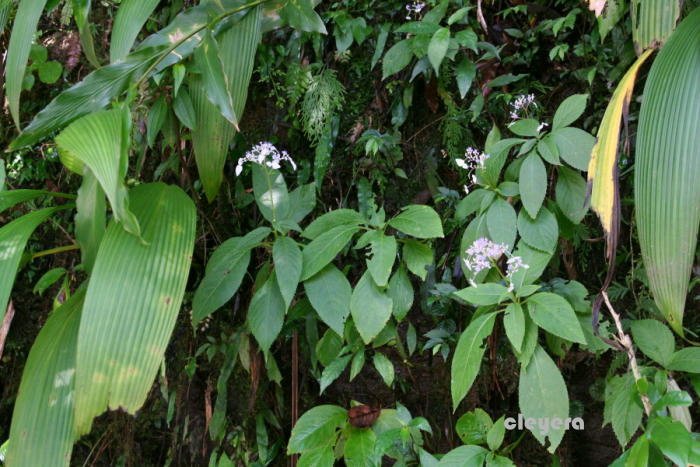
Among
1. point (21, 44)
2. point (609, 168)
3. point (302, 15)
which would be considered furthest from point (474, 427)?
A: point (21, 44)

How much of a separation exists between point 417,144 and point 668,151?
74 centimetres

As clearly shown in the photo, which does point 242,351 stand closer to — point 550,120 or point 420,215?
point 420,215

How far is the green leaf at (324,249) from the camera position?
112cm

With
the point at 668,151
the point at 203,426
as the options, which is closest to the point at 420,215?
the point at 668,151

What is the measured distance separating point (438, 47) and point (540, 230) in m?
0.43

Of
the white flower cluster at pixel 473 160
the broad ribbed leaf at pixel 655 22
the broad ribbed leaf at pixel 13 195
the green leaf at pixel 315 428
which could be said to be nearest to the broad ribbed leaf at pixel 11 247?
the broad ribbed leaf at pixel 13 195

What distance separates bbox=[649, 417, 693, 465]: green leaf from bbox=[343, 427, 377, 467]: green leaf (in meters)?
0.46

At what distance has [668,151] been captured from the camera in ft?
2.44

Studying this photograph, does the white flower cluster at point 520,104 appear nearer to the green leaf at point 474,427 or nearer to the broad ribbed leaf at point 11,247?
the green leaf at point 474,427

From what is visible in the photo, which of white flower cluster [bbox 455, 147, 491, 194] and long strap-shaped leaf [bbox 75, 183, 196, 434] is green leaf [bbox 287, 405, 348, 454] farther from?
white flower cluster [bbox 455, 147, 491, 194]

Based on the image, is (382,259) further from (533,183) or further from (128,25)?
(128,25)

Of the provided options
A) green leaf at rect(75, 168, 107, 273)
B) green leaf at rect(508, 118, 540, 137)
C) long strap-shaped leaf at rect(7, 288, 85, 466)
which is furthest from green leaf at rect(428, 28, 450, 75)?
long strap-shaped leaf at rect(7, 288, 85, 466)

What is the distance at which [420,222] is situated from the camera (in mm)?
1121

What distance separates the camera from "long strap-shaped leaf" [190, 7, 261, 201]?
44.6 inches
